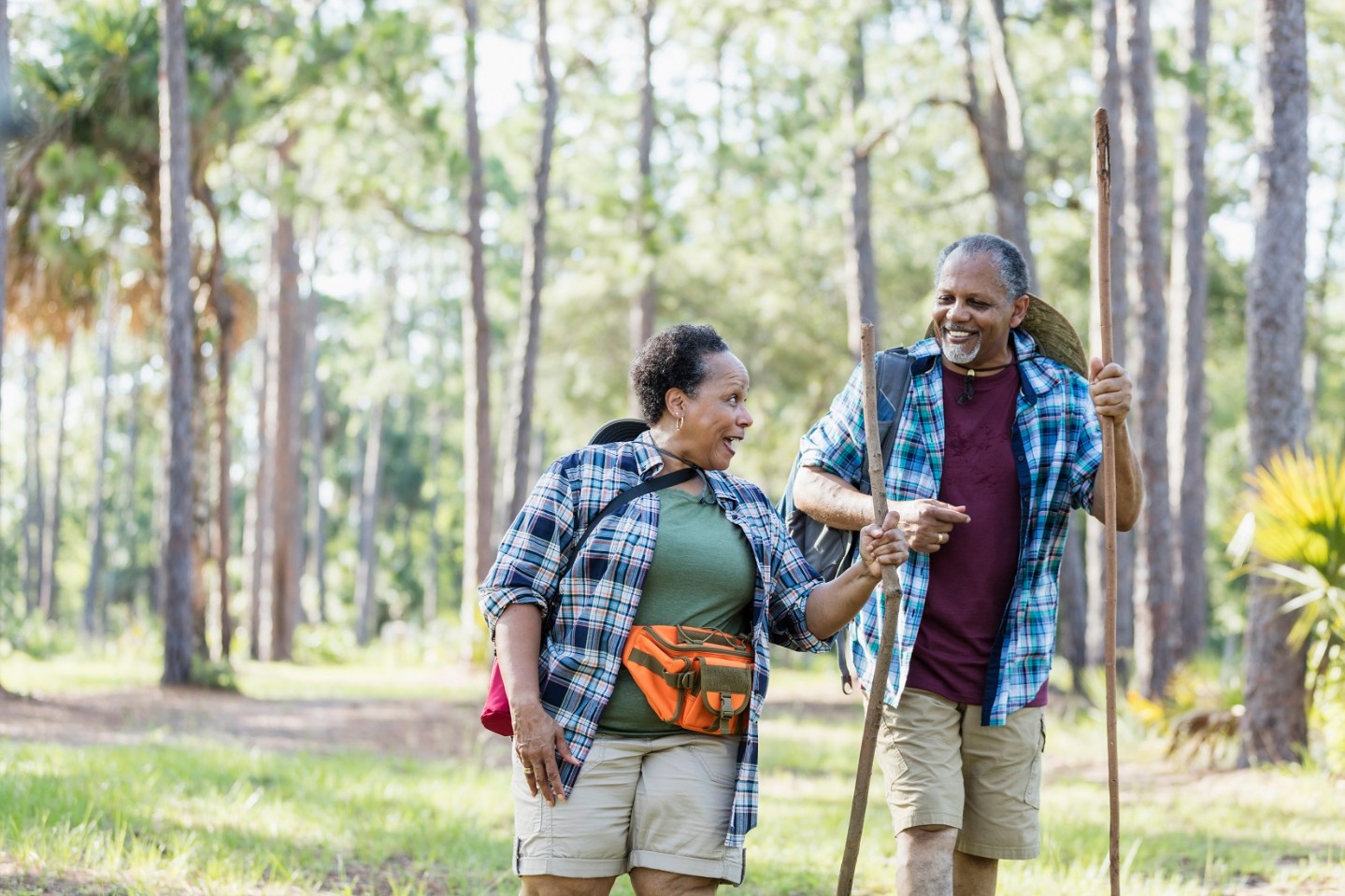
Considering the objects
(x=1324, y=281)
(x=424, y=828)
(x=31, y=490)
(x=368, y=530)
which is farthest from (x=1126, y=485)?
(x=31, y=490)

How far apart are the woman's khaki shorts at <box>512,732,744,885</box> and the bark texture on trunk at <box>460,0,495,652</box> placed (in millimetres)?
15885

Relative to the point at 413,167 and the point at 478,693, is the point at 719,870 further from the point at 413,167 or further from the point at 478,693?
the point at 413,167

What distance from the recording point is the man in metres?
4.19

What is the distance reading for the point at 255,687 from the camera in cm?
1792

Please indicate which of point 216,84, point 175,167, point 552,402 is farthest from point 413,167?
point 552,402

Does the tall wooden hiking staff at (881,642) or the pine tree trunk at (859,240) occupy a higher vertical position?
the pine tree trunk at (859,240)

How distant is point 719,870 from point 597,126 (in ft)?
79.7

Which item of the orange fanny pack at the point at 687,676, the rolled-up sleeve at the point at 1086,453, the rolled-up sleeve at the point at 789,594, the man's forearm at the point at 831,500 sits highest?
the rolled-up sleeve at the point at 1086,453

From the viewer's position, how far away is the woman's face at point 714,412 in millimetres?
3850

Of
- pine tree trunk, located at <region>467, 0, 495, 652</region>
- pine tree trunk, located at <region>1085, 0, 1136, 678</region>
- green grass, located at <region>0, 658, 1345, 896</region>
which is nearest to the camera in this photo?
green grass, located at <region>0, 658, 1345, 896</region>

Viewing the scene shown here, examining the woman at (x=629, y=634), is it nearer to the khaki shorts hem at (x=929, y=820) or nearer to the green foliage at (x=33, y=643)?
the khaki shorts hem at (x=929, y=820)

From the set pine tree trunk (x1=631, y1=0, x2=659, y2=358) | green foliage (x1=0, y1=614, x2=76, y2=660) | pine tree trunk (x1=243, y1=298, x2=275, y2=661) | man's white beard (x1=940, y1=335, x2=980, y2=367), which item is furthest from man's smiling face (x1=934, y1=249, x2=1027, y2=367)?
green foliage (x1=0, y1=614, x2=76, y2=660)

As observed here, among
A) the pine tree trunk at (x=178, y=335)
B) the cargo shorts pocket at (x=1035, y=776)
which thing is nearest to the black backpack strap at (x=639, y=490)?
the cargo shorts pocket at (x=1035, y=776)

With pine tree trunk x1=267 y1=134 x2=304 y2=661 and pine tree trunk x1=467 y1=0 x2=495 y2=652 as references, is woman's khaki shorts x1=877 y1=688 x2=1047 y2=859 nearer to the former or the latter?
pine tree trunk x1=467 y1=0 x2=495 y2=652
